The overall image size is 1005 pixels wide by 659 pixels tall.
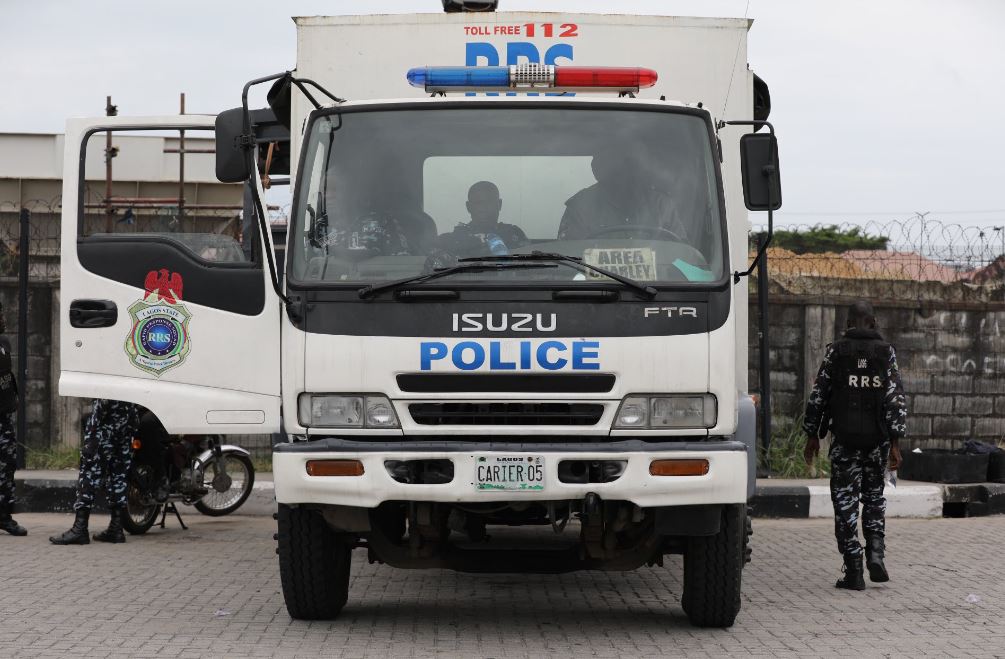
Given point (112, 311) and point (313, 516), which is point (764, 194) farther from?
point (112, 311)

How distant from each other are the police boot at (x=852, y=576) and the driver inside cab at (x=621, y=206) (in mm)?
2889

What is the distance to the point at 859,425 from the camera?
843 centimetres

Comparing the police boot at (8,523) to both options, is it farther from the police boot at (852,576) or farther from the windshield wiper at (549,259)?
the police boot at (852,576)

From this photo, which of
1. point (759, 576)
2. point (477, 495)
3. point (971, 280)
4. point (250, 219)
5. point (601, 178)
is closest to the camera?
point (477, 495)

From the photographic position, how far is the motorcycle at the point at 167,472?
10594mm

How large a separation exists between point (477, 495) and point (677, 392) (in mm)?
1025

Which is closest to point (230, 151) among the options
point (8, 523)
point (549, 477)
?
point (549, 477)

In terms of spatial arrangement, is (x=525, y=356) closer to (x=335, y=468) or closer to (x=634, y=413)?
(x=634, y=413)

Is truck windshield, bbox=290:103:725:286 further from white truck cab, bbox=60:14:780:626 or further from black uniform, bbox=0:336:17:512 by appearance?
black uniform, bbox=0:336:17:512

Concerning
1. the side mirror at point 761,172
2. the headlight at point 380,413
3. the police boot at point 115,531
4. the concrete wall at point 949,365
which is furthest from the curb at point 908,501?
the headlight at point 380,413

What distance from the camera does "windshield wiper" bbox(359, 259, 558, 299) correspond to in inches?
254

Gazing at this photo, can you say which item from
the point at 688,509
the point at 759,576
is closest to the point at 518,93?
the point at 688,509

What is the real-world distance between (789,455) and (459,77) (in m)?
7.79

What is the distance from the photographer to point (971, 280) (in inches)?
579
